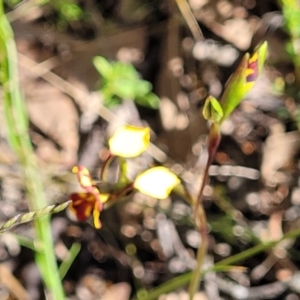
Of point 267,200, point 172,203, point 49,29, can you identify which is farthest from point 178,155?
point 49,29

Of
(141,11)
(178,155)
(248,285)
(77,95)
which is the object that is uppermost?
(141,11)

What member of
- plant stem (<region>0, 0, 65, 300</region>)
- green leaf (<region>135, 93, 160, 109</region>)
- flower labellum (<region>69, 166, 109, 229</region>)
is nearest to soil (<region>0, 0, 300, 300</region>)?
green leaf (<region>135, 93, 160, 109</region>)

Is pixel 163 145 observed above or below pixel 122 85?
below

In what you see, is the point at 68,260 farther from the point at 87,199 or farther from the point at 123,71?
the point at 123,71

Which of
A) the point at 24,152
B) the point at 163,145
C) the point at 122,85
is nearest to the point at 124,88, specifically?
the point at 122,85

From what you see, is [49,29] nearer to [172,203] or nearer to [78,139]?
[78,139]

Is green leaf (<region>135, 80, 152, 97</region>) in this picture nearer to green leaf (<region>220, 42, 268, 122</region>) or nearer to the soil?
the soil
